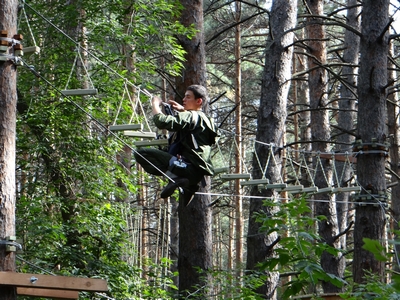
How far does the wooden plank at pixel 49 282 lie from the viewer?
4602mm

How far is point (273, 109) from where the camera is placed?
10273 mm

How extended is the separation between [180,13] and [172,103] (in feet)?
12.2

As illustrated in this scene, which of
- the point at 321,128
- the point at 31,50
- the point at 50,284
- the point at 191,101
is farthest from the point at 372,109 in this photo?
the point at 50,284

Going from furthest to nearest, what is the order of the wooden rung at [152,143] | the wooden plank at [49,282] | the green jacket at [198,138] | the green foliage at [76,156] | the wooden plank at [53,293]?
the green foliage at [76,156] < the wooden rung at [152,143] < the green jacket at [198,138] < the wooden plank at [53,293] < the wooden plank at [49,282]

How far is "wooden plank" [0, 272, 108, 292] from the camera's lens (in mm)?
4602

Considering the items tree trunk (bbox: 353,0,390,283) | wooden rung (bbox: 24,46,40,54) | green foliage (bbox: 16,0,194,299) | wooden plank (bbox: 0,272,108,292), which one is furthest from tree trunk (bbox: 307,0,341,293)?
wooden plank (bbox: 0,272,108,292)

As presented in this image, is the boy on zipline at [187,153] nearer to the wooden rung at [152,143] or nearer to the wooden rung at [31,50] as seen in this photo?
the wooden rung at [152,143]

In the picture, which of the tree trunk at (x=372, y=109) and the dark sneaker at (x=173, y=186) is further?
the tree trunk at (x=372, y=109)

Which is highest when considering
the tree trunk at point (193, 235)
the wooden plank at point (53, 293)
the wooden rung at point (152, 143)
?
the wooden rung at point (152, 143)

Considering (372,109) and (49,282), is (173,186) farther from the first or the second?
(372,109)

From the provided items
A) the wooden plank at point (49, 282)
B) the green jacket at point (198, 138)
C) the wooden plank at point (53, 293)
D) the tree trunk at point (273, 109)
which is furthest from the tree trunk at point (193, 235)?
→ the wooden plank at point (49, 282)

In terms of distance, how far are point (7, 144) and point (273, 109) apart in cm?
582

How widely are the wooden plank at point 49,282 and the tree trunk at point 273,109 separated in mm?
5166

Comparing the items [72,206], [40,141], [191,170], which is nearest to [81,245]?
[72,206]
